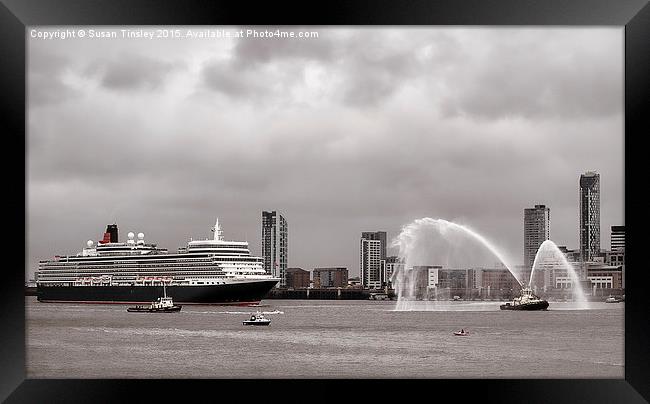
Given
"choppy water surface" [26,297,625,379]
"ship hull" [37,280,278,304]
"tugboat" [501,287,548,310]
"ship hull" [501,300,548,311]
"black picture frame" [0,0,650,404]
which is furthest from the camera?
"tugboat" [501,287,548,310]

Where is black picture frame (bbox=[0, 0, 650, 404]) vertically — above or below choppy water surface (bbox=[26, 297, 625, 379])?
above

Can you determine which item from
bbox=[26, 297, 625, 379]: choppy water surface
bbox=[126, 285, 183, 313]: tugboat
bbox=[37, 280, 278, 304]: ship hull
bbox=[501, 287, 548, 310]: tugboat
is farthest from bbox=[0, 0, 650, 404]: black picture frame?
bbox=[501, 287, 548, 310]: tugboat

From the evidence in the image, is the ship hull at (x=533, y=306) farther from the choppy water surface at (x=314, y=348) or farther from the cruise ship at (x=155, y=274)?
the cruise ship at (x=155, y=274)

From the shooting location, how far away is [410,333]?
1026 inches

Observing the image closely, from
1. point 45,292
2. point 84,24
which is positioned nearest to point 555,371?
point 84,24

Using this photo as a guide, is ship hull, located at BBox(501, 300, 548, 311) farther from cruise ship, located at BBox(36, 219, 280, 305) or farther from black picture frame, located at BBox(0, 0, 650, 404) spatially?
black picture frame, located at BBox(0, 0, 650, 404)

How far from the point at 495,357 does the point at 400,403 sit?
13.5m

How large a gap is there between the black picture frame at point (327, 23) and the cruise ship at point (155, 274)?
29895mm

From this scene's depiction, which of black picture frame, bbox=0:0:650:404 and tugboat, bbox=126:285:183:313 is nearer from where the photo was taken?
black picture frame, bbox=0:0:650:404

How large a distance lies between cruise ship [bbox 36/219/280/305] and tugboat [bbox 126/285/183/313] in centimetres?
69

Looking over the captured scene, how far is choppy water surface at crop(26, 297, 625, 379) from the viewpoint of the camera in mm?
17203

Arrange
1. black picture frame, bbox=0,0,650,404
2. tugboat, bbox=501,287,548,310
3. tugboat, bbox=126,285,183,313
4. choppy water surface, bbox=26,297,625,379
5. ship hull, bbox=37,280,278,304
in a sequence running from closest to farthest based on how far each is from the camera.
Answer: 1. black picture frame, bbox=0,0,650,404
2. choppy water surface, bbox=26,297,625,379
3. tugboat, bbox=126,285,183,313
4. ship hull, bbox=37,280,278,304
5. tugboat, bbox=501,287,548,310

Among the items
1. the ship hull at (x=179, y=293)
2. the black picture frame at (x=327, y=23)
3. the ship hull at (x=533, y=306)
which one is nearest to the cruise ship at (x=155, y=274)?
the ship hull at (x=179, y=293)

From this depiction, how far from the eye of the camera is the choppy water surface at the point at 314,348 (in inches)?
677
